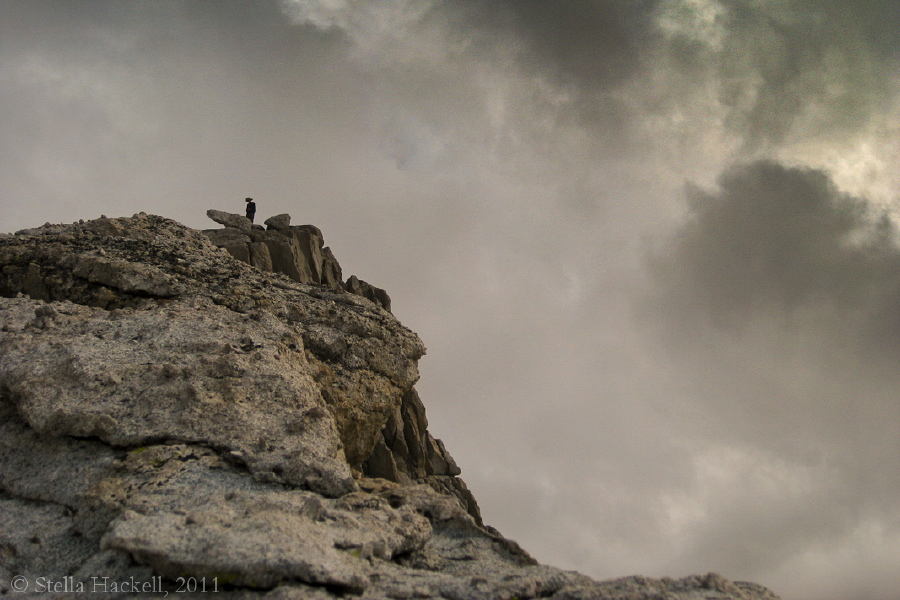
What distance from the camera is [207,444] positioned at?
1320 centimetres

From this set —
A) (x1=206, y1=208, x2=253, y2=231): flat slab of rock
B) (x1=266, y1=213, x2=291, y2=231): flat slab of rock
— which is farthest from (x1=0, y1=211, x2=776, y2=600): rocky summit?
(x1=266, y1=213, x2=291, y2=231): flat slab of rock

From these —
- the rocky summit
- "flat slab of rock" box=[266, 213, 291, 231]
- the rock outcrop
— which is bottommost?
the rocky summit

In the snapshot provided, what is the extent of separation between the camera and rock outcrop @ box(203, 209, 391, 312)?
1453 inches

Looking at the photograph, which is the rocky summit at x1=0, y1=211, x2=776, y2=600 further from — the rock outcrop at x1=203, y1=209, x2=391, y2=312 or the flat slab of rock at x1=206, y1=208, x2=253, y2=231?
the flat slab of rock at x1=206, y1=208, x2=253, y2=231

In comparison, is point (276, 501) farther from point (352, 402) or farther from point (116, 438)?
point (352, 402)

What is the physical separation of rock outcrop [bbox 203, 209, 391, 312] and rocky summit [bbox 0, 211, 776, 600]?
50.1 ft

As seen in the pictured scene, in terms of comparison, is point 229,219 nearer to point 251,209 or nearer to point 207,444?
point 251,209

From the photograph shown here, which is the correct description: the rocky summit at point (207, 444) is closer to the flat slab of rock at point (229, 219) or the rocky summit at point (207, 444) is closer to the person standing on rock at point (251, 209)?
the flat slab of rock at point (229, 219)

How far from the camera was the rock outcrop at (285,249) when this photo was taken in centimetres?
3691

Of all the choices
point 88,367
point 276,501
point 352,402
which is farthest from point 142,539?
point 352,402

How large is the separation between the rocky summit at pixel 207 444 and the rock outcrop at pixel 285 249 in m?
15.3

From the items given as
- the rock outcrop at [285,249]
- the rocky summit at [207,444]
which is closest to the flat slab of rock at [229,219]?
the rock outcrop at [285,249]

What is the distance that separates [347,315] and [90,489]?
28.0ft

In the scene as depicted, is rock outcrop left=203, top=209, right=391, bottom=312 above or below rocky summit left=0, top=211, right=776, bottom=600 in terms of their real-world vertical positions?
Answer: above
